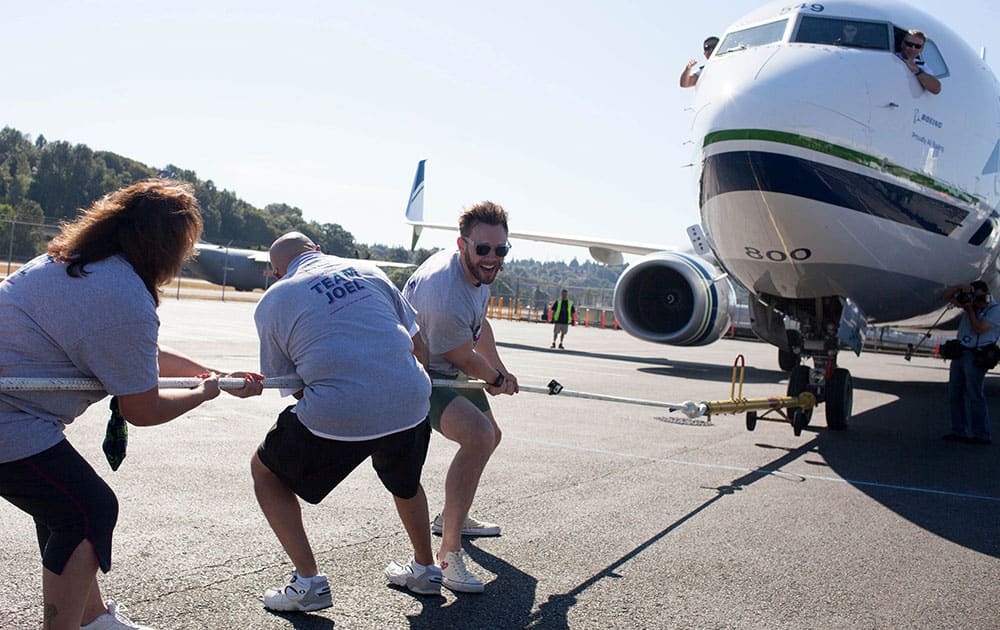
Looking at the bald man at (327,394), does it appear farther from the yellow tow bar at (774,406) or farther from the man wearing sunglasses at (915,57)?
the man wearing sunglasses at (915,57)

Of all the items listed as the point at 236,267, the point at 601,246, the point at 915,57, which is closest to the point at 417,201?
the point at 601,246

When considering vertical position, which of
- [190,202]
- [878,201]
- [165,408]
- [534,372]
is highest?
[878,201]

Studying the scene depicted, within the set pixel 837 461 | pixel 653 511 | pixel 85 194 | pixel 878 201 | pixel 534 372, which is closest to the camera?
pixel 653 511

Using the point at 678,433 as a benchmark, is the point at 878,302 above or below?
above

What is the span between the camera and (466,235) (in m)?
3.85

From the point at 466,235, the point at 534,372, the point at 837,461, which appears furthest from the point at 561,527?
the point at 534,372

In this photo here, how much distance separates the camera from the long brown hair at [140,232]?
8.16ft

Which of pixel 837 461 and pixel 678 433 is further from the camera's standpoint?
pixel 678 433

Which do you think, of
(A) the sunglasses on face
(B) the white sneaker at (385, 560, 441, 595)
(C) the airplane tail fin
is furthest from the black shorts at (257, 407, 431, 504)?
(C) the airplane tail fin

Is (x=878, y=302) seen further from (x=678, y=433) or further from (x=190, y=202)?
(x=190, y=202)

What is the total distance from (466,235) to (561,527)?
163 centimetres

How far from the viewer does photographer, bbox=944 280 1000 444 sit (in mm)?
8555

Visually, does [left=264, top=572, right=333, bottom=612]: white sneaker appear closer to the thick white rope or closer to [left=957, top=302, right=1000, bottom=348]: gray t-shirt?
the thick white rope

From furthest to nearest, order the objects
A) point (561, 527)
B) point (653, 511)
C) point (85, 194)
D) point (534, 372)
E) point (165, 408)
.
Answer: point (85, 194) < point (534, 372) < point (653, 511) < point (561, 527) < point (165, 408)
